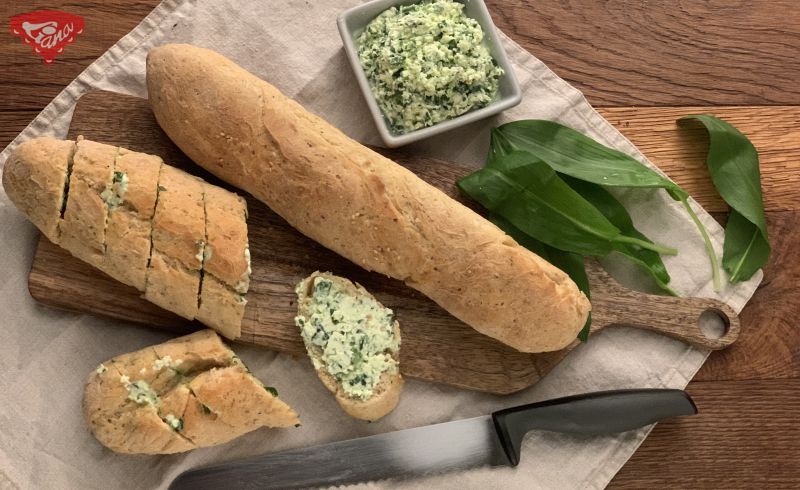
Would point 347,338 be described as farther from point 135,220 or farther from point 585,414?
point 585,414

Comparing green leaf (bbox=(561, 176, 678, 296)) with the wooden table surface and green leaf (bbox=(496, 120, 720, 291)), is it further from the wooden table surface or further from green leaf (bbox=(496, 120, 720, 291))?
the wooden table surface

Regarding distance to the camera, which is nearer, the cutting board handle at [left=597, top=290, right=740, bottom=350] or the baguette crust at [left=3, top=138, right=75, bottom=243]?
the baguette crust at [left=3, top=138, right=75, bottom=243]

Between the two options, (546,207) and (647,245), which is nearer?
(546,207)

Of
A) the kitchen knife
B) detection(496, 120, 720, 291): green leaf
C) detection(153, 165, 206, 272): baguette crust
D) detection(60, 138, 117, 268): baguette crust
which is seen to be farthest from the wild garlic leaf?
detection(60, 138, 117, 268): baguette crust

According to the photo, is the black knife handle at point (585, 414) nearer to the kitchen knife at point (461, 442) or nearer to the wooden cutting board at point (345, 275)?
the kitchen knife at point (461, 442)

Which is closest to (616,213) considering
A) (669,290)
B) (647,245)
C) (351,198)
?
(647,245)

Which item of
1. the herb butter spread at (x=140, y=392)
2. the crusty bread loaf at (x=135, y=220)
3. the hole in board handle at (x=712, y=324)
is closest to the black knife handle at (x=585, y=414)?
the hole in board handle at (x=712, y=324)

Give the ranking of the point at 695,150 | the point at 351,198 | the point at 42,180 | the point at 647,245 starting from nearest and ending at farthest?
the point at 42,180, the point at 351,198, the point at 647,245, the point at 695,150
